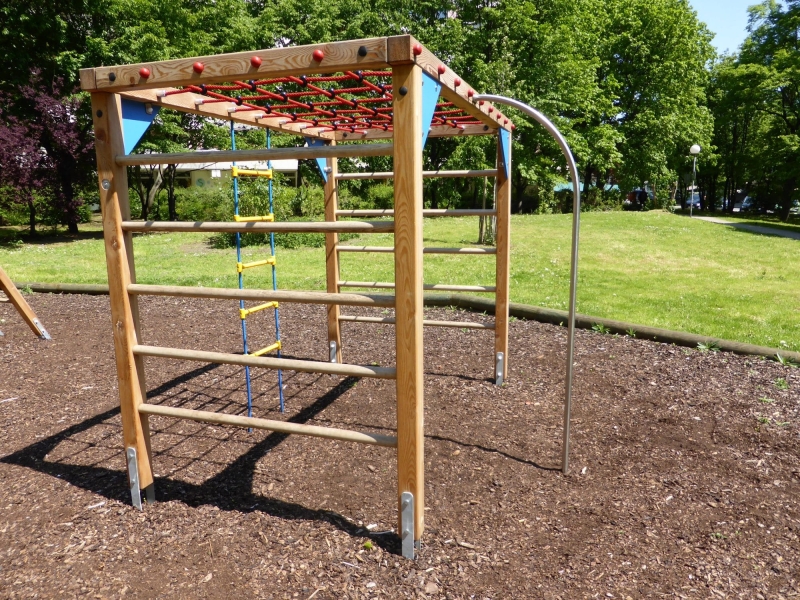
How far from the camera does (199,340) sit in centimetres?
538

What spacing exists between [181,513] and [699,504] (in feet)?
8.01

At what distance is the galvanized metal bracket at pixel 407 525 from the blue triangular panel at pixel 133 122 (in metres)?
1.87

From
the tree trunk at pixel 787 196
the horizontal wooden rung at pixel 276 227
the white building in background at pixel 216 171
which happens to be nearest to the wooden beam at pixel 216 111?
the horizontal wooden rung at pixel 276 227

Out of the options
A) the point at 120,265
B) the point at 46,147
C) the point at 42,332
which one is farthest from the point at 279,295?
the point at 46,147

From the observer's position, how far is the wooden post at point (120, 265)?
2438mm

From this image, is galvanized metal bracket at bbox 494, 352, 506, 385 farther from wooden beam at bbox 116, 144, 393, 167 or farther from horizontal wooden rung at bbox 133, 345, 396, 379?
wooden beam at bbox 116, 144, 393, 167

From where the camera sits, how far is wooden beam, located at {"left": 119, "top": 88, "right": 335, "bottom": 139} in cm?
255

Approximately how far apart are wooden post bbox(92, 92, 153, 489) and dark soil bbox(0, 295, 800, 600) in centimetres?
39

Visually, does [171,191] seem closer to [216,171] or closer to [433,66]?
[216,171]

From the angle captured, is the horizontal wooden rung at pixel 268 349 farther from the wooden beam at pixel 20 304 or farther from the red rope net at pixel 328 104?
the wooden beam at pixel 20 304

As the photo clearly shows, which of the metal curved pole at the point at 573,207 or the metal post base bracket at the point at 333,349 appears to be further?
the metal post base bracket at the point at 333,349

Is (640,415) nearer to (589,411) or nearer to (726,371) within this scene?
(589,411)

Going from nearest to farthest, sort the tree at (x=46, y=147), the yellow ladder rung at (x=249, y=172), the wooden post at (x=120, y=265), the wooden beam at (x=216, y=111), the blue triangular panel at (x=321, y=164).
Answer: the wooden post at (x=120, y=265) < the wooden beam at (x=216, y=111) < the yellow ladder rung at (x=249, y=172) < the blue triangular panel at (x=321, y=164) < the tree at (x=46, y=147)

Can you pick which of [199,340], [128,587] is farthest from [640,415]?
[199,340]
